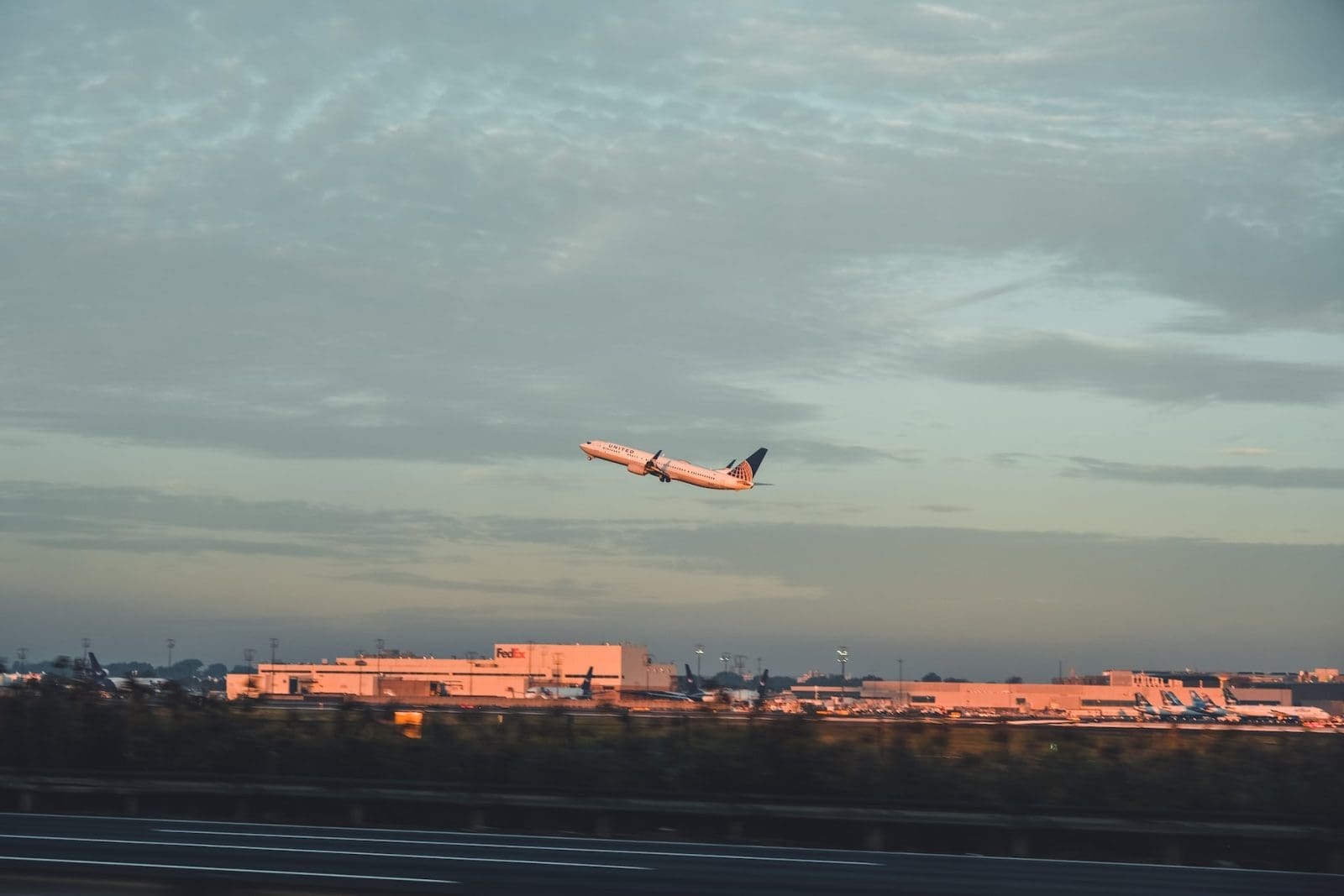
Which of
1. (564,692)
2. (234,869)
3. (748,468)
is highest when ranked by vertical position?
(748,468)

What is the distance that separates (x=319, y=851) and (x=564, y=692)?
91110 mm

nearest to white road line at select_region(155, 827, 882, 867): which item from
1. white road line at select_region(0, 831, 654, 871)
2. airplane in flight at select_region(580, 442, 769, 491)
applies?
white road line at select_region(0, 831, 654, 871)

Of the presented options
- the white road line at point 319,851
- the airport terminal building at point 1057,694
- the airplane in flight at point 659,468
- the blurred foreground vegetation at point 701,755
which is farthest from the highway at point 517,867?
the airport terminal building at point 1057,694

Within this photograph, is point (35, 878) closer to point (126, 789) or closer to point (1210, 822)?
point (126, 789)

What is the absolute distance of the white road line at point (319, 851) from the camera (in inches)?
748

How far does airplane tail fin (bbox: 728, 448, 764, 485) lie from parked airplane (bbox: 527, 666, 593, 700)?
19207 millimetres

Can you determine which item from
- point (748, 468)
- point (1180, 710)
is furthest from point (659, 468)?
point (1180, 710)

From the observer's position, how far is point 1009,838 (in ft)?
75.9

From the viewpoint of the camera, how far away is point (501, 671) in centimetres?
12538

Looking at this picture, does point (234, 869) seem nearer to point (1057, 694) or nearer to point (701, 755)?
point (701, 755)

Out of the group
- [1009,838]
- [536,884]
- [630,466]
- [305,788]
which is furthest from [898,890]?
[630,466]

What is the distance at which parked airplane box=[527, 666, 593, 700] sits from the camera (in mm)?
98188

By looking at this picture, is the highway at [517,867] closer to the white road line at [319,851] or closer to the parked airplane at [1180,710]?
the white road line at [319,851]

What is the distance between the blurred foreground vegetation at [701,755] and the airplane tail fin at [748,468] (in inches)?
2690
